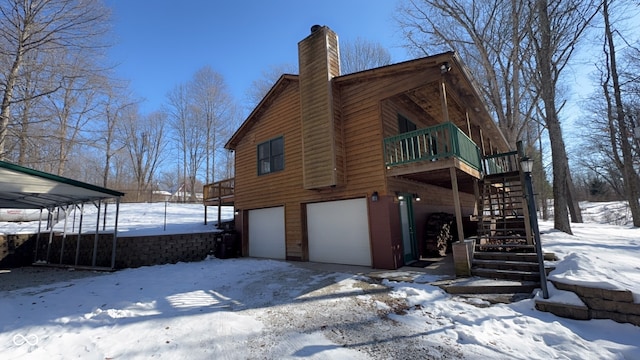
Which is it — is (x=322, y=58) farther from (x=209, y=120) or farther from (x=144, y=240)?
(x=209, y=120)

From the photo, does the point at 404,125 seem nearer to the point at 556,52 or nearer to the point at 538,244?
the point at 538,244

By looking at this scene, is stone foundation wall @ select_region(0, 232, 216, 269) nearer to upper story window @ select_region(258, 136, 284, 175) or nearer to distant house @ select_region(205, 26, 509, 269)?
distant house @ select_region(205, 26, 509, 269)

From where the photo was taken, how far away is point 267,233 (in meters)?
11.0

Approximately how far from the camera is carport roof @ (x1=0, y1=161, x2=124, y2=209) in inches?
263

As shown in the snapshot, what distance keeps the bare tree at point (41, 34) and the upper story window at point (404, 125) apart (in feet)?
40.3

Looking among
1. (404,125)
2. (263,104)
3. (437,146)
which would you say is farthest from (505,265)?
(263,104)

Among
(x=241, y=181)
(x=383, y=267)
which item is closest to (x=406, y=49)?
(x=241, y=181)

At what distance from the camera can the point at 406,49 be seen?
54.3 ft

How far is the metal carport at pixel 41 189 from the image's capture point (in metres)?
6.71

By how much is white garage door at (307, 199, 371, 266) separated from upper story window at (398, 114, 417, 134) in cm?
288

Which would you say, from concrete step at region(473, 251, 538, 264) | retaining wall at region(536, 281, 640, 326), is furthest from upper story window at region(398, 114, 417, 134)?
retaining wall at region(536, 281, 640, 326)

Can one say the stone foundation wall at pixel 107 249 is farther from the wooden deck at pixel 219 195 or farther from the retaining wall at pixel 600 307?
the retaining wall at pixel 600 307

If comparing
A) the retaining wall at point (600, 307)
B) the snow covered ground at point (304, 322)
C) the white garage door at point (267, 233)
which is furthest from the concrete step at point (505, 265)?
the white garage door at point (267, 233)

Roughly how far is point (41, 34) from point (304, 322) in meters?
14.7
